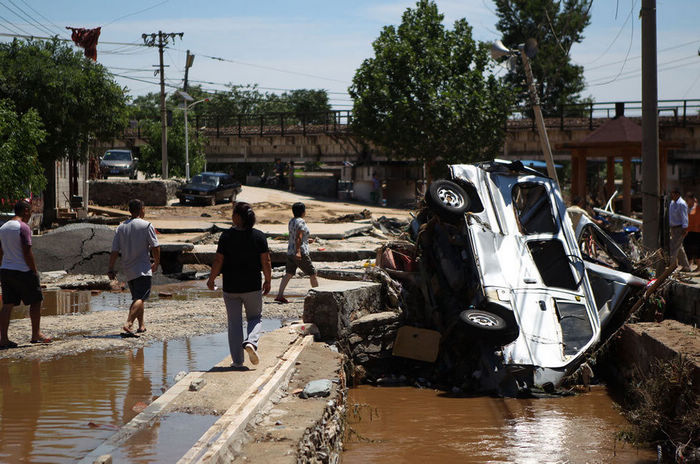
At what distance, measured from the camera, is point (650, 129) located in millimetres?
11516

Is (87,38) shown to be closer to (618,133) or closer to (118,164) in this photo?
(118,164)

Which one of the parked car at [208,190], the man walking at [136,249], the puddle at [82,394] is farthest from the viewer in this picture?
the parked car at [208,190]

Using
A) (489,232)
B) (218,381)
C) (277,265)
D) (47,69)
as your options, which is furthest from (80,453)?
(47,69)

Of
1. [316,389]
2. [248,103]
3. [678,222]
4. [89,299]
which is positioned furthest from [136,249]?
[248,103]

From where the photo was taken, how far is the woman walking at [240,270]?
23.9 ft

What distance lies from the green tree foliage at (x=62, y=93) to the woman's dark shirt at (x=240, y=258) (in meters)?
20.4

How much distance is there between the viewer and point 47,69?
26.1 m

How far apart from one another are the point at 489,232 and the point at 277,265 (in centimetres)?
992

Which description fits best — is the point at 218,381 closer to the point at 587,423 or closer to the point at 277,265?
the point at 587,423

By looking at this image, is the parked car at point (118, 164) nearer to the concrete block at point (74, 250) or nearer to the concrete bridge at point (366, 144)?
the concrete bridge at point (366, 144)

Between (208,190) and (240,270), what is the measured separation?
3096cm

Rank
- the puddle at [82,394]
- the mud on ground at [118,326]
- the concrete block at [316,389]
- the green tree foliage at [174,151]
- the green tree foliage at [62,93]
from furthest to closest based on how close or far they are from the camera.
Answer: the green tree foliage at [174,151]
the green tree foliage at [62,93]
the mud on ground at [118,326]
the concrete block at [316,389]
the puddle at [82,394]

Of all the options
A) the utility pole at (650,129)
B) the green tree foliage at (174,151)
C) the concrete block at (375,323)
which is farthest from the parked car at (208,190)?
the utility pole at (650,129)

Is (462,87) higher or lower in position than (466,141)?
higher
